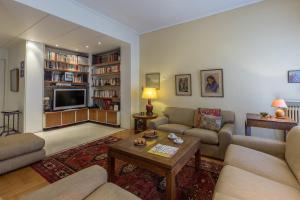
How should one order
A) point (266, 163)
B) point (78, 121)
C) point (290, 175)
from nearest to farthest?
point (290, 175) < point (266, 163) < point (78, 121)

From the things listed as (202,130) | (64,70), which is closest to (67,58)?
(64,70)

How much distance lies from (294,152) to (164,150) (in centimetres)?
130

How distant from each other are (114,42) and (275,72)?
3753 millimetres

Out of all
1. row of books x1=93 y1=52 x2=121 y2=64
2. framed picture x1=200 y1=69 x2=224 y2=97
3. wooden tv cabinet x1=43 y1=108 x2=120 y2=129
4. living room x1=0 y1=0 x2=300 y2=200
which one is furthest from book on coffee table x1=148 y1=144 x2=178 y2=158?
row of books x1=93 y1=52 x2=121 y2=64

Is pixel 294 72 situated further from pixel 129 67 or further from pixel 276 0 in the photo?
pixel 129 67

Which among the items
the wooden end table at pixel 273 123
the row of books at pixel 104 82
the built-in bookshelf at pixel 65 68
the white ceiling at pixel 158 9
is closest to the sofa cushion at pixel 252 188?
the wooden end table at pixel 273 123

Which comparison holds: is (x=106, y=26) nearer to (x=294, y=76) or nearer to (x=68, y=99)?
(x=68, y=99)

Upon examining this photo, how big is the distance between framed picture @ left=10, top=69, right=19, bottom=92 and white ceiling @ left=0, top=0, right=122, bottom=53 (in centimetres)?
80

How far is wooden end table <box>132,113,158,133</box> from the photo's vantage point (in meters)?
3.88

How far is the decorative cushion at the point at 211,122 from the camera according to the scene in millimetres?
2943

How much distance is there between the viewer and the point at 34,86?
418 cm

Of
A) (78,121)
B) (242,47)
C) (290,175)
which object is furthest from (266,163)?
(78,121)

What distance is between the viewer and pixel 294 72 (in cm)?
272

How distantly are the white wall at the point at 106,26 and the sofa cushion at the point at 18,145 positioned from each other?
2115mm
